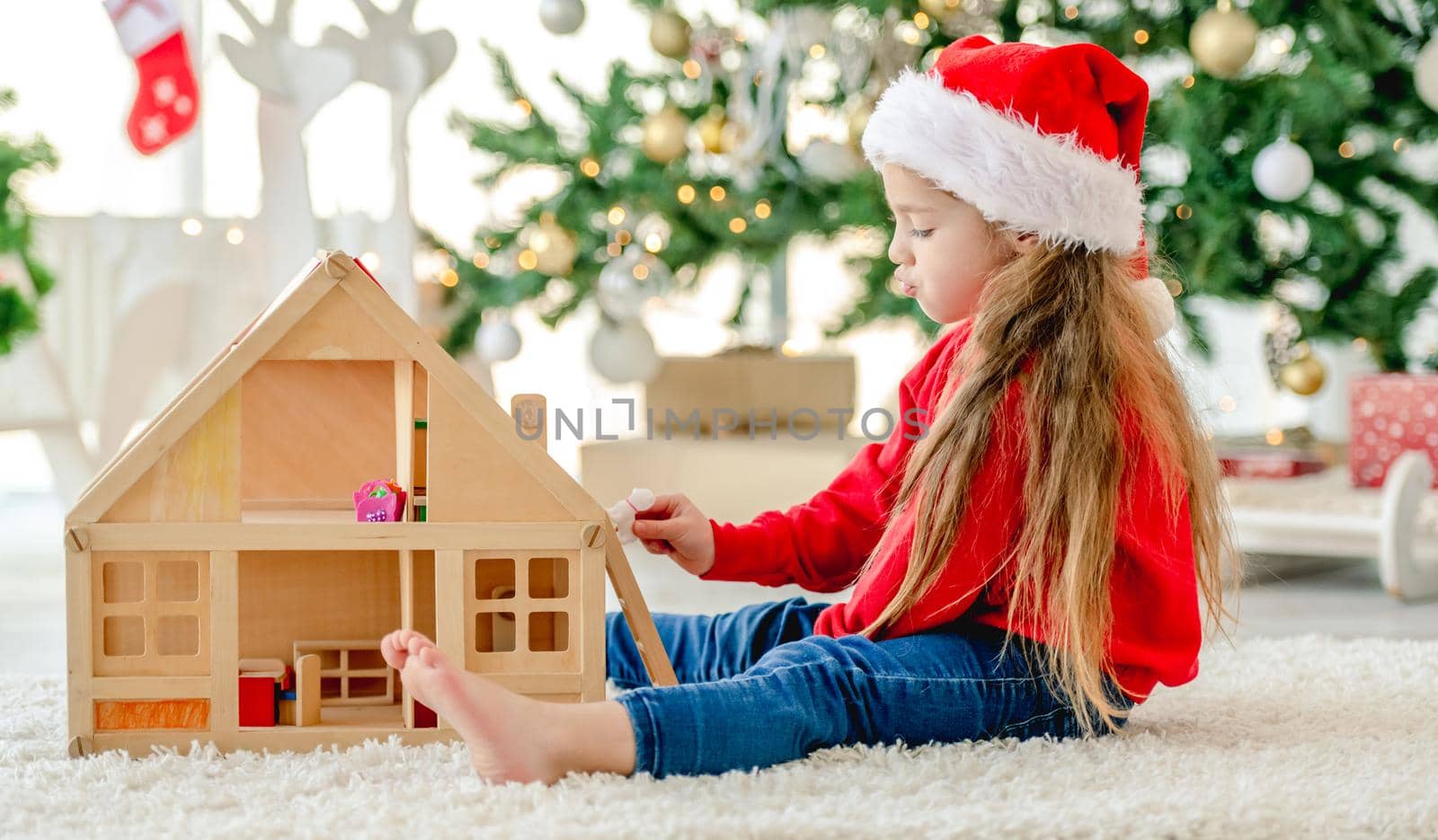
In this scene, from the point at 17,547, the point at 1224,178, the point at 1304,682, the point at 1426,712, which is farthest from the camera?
the point at 17,547

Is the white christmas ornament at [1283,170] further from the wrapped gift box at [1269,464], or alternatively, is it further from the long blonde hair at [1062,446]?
the long blonde hair at [1062,446]

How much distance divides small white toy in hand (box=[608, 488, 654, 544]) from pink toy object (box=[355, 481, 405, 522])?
0.53 feet

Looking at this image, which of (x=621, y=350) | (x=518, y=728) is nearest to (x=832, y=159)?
(x=621, y=350)

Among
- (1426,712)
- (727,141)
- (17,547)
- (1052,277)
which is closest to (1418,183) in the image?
(727,141)

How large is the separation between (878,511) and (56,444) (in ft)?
5.18

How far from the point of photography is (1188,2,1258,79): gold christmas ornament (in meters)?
1.79

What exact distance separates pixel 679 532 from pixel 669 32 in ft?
3.98

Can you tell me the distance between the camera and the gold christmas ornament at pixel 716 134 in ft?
7.06

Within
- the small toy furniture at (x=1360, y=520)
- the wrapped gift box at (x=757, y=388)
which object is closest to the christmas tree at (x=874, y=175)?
the wrapped gift box at (x=757, y=388)

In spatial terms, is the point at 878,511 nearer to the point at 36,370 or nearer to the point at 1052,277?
the point at 1052,277

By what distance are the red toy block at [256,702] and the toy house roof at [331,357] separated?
6.3 inches

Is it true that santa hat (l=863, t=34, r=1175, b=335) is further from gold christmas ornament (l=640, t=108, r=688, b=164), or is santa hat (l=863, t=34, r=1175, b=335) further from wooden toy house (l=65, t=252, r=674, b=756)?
gold christmas ornament (l=640, t=108, r=688, b=164)

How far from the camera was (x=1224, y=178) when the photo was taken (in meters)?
1.96

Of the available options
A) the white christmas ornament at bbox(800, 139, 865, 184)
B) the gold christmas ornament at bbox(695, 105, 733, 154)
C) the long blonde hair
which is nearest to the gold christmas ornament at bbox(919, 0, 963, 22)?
the white christmas ornament at bbox(800, 139, 865, 184)
